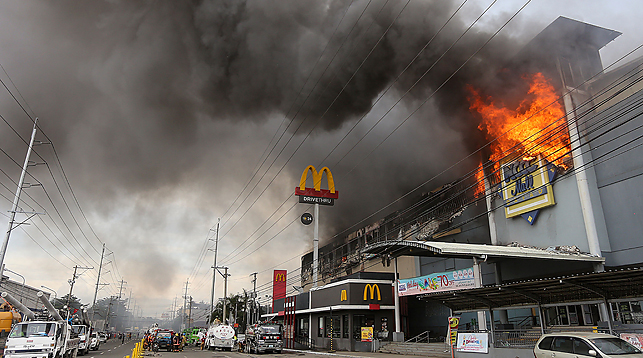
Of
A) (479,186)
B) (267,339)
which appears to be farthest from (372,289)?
(479,186)

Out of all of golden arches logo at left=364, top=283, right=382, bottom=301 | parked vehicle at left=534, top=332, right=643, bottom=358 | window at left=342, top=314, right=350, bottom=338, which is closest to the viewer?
parked vehicle at left=534, top=332, right=643, bottom=358

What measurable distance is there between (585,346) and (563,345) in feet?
2.86

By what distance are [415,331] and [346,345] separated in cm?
716

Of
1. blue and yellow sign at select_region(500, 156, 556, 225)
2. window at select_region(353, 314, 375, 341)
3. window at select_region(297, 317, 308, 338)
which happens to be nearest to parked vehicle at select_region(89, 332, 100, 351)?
window at select_region(297, 317, 308, 338)

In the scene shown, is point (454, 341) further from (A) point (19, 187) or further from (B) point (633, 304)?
(A) point (19, 187)

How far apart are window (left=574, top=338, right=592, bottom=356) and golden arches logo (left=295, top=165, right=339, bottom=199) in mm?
34887

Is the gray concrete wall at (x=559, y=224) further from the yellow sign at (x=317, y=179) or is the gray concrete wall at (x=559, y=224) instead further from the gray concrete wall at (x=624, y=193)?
→ the yellow sign at (x=317, y=179)

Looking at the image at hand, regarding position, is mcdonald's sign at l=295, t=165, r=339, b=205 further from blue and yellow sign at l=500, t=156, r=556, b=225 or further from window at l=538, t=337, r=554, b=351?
window at l=538, t=337, r=554, b=351

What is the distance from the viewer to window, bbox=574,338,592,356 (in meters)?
10.8

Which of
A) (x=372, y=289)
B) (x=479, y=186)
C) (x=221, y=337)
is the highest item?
(x=479, y=186)

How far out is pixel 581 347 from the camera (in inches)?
432

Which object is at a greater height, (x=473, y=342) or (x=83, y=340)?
(x=473, y=342)

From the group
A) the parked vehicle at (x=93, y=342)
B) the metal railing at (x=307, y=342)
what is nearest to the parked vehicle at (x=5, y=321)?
the parked vehicle at (x=93, y=342)

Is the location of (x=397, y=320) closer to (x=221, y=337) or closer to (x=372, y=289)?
(x=372, y=289)
